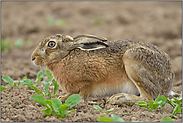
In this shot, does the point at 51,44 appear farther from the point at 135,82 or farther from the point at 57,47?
the point at 135,82

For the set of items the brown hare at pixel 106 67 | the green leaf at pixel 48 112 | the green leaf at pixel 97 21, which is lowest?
the green leaf at pixel 48 112

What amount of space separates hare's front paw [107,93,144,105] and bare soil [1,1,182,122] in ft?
0.37

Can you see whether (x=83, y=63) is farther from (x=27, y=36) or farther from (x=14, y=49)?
(x=27, y=36)

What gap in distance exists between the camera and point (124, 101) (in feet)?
15.2

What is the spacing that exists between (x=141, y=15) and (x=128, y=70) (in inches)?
360

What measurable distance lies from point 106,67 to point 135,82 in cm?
64

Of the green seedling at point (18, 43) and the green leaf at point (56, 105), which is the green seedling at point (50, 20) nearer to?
the green seedling at point (18, 43)

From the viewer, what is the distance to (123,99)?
466 cm

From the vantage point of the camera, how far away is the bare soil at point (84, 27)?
508cm

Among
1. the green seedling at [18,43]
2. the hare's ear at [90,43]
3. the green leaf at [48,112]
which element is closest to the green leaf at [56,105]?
the green leaf at [48,112]

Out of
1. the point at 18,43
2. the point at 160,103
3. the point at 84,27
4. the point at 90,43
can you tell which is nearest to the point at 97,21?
the point at 84,27

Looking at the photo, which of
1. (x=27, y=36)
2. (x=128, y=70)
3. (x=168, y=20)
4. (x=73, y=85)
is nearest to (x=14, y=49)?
(x=27, y=36)

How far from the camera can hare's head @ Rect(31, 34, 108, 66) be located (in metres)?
4.95

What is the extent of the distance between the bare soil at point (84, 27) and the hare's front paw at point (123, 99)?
0.11m
